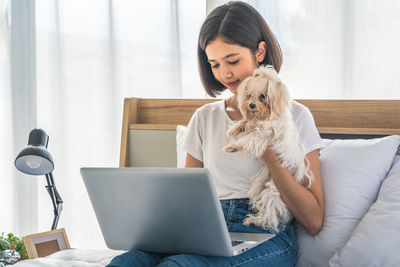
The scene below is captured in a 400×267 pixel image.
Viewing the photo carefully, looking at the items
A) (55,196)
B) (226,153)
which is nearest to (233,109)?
(226,153)

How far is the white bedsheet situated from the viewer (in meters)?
1.70

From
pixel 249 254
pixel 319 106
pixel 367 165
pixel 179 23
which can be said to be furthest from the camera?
pixel 179 23

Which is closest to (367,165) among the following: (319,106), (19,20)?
(319,106)

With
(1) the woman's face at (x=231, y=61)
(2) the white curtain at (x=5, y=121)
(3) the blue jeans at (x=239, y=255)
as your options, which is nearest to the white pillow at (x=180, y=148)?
(1) the woman's face at (x=231, y=61)

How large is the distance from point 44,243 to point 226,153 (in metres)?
0.84

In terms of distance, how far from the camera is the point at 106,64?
300cm

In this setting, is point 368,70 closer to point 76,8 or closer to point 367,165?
point 367,165

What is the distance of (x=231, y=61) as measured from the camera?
5.92 ft

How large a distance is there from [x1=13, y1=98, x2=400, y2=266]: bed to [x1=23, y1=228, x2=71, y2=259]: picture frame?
135 millimetres

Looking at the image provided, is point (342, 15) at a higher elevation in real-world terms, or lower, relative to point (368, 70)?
higher

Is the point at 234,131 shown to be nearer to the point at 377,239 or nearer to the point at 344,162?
the point at 344,162

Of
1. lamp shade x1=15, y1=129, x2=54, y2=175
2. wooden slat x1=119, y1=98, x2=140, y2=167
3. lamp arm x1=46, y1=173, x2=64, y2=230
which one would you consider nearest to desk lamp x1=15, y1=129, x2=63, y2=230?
lamp shade x1=15, y1=129, x2=54, y2=175

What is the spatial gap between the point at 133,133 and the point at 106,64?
76 centimetres

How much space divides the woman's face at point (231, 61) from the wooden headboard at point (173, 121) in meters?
0.45
